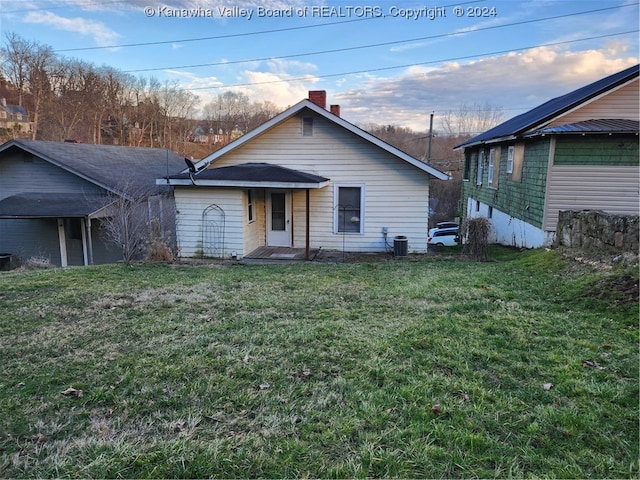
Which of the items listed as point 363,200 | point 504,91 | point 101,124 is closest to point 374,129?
point 504,91

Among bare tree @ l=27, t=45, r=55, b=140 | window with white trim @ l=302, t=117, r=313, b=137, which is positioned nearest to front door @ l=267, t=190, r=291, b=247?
window with white trim @ l=302, t=117, r=313, b=137

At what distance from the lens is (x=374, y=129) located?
4984cm

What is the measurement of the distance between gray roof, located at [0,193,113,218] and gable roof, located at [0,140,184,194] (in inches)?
30.3

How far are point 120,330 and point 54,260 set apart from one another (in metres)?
14.0

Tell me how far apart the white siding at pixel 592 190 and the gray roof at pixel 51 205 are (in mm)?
14353

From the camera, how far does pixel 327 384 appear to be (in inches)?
128

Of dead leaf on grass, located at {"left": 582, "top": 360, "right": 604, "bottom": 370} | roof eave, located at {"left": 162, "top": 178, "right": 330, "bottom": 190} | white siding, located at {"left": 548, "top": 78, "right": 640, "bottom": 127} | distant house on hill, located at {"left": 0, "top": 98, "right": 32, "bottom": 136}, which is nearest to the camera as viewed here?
dead leaf on grass, located at {"left": 582, "top": 360, "right": 604, "bottom": 370}

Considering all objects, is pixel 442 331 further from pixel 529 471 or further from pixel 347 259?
pixel 347 259

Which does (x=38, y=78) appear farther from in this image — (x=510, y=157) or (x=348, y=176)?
(x=510, y=157)

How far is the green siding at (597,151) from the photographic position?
414 inches

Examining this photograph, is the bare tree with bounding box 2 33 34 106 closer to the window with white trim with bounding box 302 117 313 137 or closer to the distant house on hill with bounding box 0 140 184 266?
the distant house on hill with bounding box 0 140 184 266

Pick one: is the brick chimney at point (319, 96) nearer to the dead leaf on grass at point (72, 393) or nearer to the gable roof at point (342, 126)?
the gable roof at point (342, 126)

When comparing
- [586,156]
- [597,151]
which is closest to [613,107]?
[597,151]

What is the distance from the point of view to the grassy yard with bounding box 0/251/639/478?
2.34m
